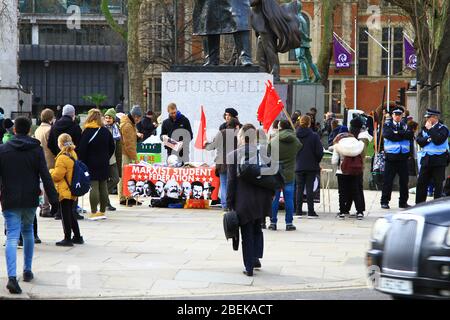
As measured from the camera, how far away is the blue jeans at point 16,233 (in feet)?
35.4

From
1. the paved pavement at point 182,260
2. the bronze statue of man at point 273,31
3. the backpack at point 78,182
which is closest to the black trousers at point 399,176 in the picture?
the paved pavement at point 182,260

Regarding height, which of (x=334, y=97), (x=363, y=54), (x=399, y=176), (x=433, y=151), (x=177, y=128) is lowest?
(x=399, y=176)

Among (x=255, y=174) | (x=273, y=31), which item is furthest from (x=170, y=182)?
(x=273, y=31)

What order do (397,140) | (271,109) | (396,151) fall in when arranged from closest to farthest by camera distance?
1. (271,109)
2. (397,140)
3. (396,151)

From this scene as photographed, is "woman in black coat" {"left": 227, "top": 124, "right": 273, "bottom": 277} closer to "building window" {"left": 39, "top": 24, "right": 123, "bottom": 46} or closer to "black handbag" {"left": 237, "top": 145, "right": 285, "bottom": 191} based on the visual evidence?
"black handbag" {"left": 237, "top": 145, "right": 285, "bottom": 191}

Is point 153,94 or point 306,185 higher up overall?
point 153,94

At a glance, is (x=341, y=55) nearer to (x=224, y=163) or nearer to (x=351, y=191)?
(x=351, y=191)

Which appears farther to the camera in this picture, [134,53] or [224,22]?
[134,53]

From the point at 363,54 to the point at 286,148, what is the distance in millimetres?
58830

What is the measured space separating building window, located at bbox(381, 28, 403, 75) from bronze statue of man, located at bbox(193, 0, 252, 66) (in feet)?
164

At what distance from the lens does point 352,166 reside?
59.8 feet

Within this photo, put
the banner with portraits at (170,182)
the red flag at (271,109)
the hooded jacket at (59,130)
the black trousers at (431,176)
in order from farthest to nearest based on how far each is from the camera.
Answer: the banner with portraits at (170,182), the black trousers at (431,176), the red flag at (271,109), the hooded jacket at (59,130)

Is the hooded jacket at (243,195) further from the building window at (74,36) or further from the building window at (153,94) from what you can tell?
the building window at (74,36)
